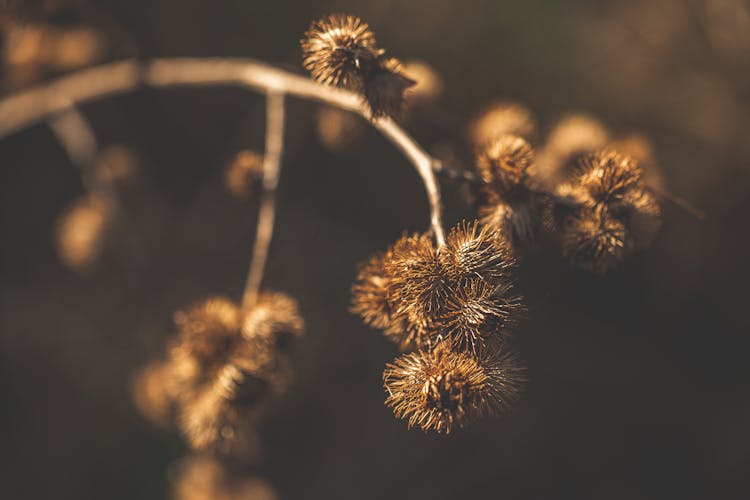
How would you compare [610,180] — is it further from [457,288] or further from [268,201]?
[268,201]

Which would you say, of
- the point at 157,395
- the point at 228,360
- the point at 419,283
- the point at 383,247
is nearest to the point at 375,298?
the point at 419,283

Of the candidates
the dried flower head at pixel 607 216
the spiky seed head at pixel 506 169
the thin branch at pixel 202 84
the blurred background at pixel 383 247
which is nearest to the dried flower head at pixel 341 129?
the thin branch at pixel 202 84

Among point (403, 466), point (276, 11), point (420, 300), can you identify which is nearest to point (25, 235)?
point (276, 11)

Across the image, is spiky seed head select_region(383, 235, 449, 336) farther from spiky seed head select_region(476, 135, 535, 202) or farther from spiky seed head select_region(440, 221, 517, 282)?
spiky seed head select_region(476, 135, 535, 202)

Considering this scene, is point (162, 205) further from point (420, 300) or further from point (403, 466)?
point (420, 300)

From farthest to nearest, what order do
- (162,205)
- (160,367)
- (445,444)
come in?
(162,205) → (445,444) → (160,367)
